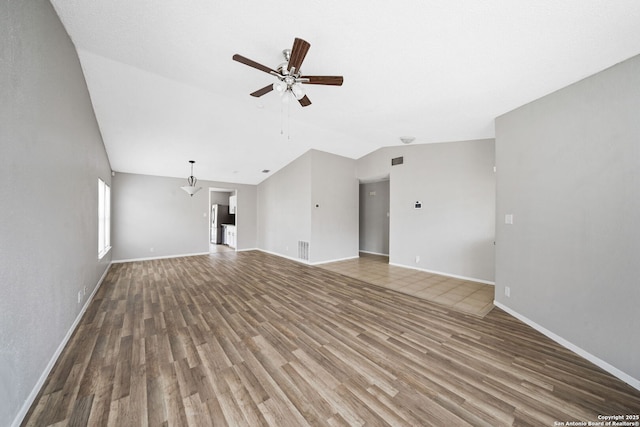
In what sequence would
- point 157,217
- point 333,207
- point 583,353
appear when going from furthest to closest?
1. point 157,217
2. point 333,207
3. point 583,353

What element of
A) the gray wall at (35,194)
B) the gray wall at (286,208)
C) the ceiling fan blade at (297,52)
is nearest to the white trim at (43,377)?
the gray wall at (35,194)

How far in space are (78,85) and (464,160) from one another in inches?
248

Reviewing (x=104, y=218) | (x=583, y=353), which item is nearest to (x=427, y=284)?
(x=583, y=353)

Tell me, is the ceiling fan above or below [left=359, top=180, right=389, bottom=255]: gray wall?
above

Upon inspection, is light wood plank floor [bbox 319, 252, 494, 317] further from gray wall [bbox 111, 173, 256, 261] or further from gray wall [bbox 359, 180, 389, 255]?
gray wall [bbox 111, 173, 256, 261]

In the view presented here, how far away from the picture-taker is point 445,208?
195 inches

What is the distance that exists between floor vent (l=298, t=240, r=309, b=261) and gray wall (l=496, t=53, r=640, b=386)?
423 cm

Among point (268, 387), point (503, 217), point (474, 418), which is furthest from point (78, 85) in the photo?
point (503, 217)

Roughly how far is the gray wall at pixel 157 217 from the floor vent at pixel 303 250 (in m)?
2.96

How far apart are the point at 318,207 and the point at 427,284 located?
3198mm

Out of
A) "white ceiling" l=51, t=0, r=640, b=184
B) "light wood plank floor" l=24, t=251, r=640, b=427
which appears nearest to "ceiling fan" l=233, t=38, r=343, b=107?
"white ceiling" l=51, t=0, r=640, b=184

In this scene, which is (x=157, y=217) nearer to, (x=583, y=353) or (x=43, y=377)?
(x=43, y=377)

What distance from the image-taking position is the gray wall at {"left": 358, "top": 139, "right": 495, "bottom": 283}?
4457 millimetres

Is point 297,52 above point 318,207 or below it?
above
